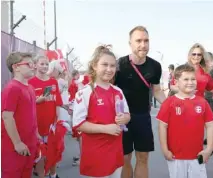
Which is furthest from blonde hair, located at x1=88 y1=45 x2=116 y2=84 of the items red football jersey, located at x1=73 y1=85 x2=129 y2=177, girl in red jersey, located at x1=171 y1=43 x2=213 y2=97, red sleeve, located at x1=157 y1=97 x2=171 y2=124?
girl in red jersey, located at x1=171 y1=43 x2=213 y2=97

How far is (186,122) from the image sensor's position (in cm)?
279

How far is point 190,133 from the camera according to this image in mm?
2799

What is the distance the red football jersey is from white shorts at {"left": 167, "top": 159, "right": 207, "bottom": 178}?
1.93ft

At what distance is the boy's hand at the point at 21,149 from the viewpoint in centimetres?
280

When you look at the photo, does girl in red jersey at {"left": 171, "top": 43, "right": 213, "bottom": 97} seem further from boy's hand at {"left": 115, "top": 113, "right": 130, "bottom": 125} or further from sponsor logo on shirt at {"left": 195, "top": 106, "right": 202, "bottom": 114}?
boy's hand at {"left": 115, "top": 113, "right": 130, "bottom": 125}

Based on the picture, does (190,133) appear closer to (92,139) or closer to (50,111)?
(92,139)

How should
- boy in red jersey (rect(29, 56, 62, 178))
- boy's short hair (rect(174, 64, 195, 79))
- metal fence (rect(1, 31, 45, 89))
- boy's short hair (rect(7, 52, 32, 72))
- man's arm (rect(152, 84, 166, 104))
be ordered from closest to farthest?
boy's short hair (rect(174, 64, 195, 79)) → boy's short hair (rect(7, 52, 32, 72)) → man's arm (rect(152, 84, 166, 104)) → boy in red jersey (rect(29, 56, 62, 178)) → metal fence (rect(1, 31, 45, 89))

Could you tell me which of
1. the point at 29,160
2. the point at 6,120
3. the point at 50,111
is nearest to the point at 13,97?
the point at 6,120

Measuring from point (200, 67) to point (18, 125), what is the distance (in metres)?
2.40

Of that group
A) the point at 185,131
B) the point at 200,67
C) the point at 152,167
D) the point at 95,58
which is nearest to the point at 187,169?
the point at 185,131

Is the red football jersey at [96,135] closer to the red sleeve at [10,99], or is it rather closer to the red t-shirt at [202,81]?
the red sleeve at [10,99]

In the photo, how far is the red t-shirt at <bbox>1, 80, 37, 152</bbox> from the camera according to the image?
281cm

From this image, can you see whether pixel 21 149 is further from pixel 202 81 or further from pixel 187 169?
pixel 202 81

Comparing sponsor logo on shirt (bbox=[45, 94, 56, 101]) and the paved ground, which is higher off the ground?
sponsor logo on shirt (bbox=[45, 94, 56, 101])
